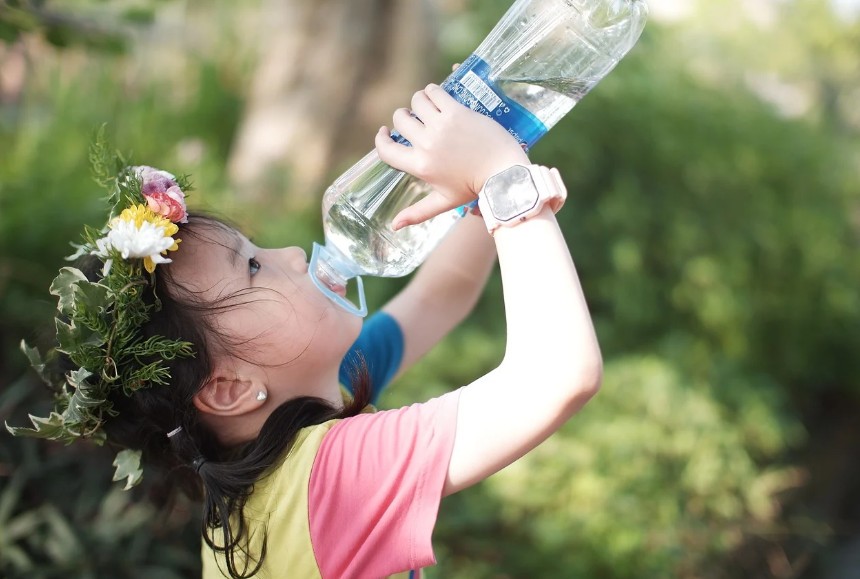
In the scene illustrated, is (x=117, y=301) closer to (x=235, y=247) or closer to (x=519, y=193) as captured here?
(x=235, y=247)

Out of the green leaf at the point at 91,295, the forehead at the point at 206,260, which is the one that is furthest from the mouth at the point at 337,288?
the green leaf at the point at 91,295

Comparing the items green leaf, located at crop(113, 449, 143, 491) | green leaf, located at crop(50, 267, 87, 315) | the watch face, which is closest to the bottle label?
the watch face

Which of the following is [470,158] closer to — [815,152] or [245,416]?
[245,416]

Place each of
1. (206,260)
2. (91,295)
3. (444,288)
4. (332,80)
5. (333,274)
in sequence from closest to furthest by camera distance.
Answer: (91,295), (206,260), (333,274), (444,288), (332,80)

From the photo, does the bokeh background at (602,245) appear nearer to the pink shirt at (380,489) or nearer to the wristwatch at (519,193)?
the pink shirt at (380,489)

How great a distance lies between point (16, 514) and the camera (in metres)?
2.45

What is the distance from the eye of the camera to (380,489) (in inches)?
46.8

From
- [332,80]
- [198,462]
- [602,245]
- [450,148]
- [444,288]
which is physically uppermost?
[450,148]

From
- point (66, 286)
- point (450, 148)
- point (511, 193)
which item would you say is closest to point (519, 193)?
point (511, 193)

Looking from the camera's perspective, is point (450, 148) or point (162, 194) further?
point (162, 194)

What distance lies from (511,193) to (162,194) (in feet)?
1.77

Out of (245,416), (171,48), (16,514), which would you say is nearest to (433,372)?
(16,514)

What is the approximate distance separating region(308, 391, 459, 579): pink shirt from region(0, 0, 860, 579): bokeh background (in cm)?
144

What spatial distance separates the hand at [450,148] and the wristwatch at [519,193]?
2 centimetres
